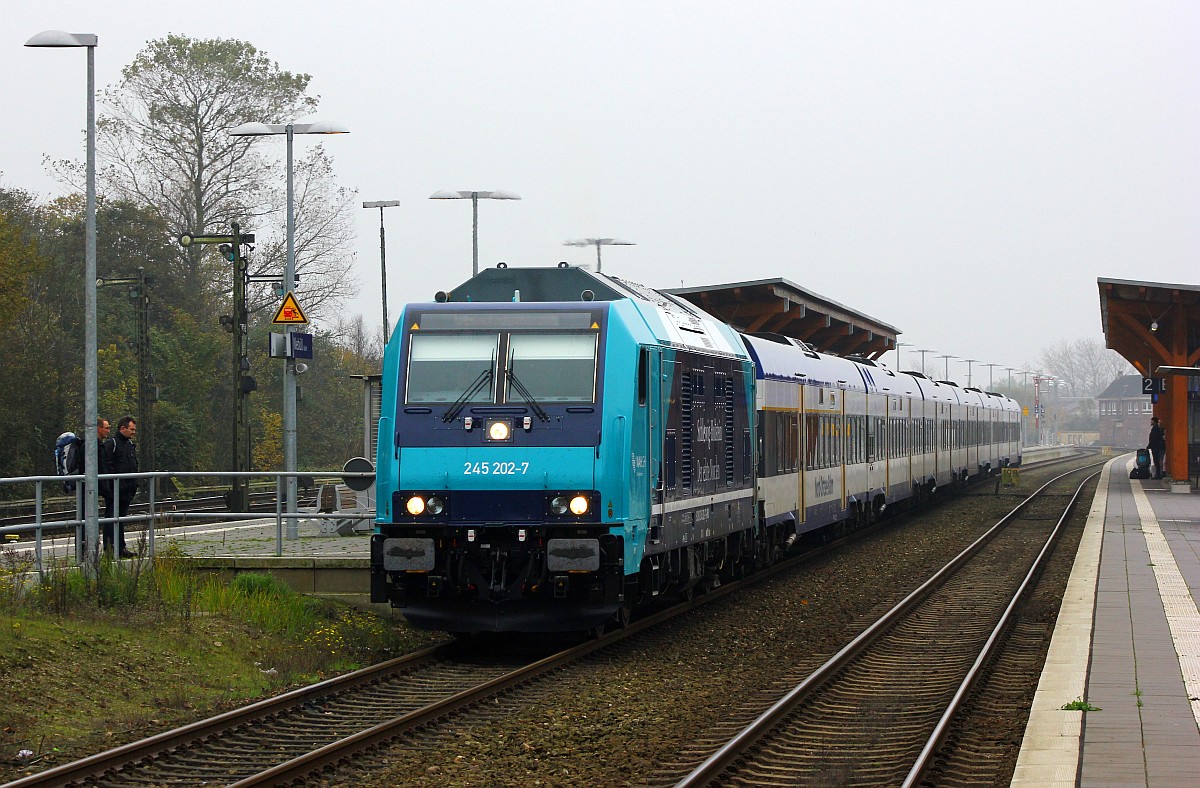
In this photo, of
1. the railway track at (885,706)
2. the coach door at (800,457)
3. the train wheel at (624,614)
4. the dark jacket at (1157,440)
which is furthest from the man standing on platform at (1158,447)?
the train wheel at (624,614)

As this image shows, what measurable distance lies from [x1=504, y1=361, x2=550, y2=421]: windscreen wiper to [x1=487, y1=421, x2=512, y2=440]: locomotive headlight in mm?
265

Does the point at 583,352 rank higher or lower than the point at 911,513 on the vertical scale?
higher

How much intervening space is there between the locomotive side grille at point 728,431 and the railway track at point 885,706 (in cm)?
228

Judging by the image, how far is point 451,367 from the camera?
12.9 metres

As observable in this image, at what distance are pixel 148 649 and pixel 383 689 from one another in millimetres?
2271

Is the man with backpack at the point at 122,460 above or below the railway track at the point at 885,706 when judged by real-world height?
above

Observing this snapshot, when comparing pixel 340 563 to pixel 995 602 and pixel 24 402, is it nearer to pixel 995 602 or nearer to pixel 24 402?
pixel 995 602

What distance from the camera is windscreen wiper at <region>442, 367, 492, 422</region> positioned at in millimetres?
12656

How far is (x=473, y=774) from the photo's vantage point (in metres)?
8.51

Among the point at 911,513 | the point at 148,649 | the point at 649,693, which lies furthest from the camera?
the point at 911,513

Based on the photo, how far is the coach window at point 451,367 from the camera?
12750 millimetres

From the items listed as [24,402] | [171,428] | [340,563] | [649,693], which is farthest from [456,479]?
[171,428]

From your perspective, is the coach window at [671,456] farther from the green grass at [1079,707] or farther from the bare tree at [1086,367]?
the bare tree at [1086,367]

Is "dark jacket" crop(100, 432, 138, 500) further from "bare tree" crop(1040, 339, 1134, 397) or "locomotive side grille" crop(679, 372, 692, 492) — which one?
"bare tree" crop(1040, 339, 1134, 397)
